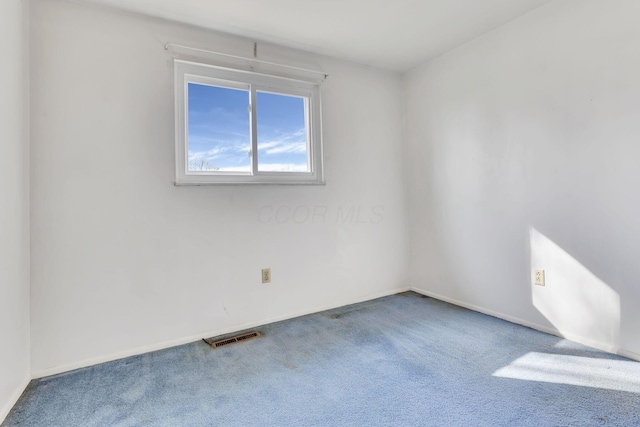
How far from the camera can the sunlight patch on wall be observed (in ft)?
5.28

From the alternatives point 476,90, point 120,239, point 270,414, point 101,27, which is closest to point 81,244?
point 120,239

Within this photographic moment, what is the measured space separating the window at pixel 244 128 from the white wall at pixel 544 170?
1.19 metres

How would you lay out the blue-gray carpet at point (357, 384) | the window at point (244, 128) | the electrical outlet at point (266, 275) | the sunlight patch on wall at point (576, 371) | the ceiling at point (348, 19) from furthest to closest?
the electrical outlet at point (266, 275) → the window at point (244, 128) → the ceiling at point (348, 19) → the sunlight patch on wall at point (576, 371) → the blue-gray carpet at point (357, 384)

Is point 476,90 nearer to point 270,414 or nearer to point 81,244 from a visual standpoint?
point 270,414

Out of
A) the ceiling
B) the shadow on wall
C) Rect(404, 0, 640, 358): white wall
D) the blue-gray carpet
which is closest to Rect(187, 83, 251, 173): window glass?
the ceiling

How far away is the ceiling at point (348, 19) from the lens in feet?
6.73

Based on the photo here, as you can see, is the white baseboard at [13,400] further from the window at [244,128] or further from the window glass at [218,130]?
the window glass at [218,130]

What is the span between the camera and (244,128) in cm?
250

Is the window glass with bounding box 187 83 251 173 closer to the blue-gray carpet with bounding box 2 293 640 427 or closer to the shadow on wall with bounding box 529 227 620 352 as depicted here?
the blue-gray carpet with bounding box 2 293 640 427

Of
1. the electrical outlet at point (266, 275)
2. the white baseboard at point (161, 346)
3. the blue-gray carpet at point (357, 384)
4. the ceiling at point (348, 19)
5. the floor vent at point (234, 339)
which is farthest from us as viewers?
the electrical outlet at point (266, 275)

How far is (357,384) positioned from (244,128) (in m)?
1.92

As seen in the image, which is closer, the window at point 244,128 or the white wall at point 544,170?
the white wall at point 544,170

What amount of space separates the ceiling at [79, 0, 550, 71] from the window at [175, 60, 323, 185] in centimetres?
31

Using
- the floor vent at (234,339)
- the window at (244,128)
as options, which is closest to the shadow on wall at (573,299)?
the window at (244,128)
